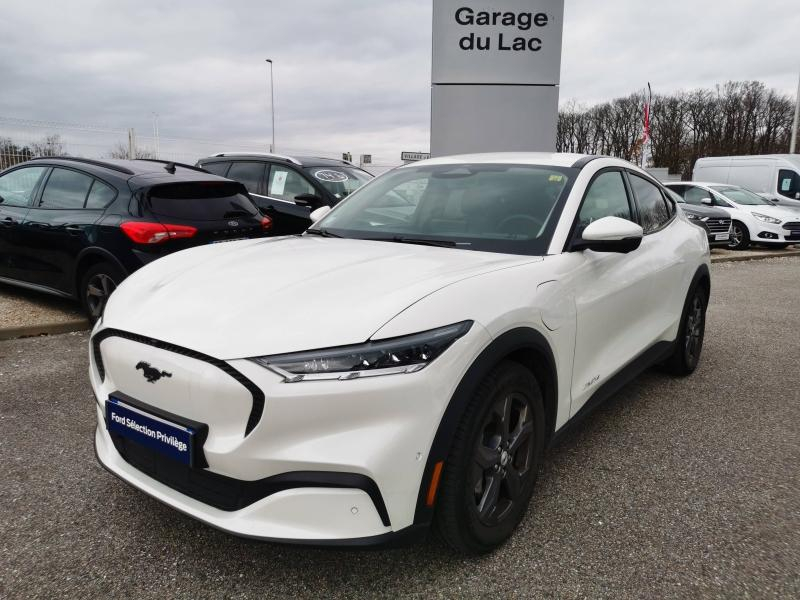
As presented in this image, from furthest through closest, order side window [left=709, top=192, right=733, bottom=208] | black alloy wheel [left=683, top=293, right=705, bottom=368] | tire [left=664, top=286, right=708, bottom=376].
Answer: side window [left=709, top=192, right=733, bottom=208] < black alloy wheel [left=683, top=293, right=705, bottom=368] < tire [left=664, top=286, right=708, bottom=376]

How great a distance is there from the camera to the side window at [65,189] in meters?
5.50

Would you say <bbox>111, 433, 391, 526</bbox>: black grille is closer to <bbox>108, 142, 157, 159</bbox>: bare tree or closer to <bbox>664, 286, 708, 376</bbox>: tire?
<bbox>664, 286, 708, 376</bbox>: tire

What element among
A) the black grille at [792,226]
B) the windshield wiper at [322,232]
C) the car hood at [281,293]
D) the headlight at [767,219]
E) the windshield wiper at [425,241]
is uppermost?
the windshield wiper at [425,241]

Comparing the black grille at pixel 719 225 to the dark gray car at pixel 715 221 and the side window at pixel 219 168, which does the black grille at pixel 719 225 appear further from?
the side window at pixel 219 168

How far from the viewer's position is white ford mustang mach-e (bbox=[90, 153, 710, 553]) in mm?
1819

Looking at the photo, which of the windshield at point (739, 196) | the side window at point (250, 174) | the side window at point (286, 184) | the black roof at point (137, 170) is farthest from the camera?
the windshield at point (739, 196)

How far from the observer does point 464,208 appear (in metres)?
3.13

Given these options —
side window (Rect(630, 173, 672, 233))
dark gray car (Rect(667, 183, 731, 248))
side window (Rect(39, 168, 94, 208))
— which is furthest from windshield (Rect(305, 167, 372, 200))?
dark gray car (Rect(667, 183, 731, 248))

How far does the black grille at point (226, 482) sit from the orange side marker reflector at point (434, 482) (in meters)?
0.15

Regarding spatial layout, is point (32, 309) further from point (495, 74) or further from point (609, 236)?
point (495, 74)

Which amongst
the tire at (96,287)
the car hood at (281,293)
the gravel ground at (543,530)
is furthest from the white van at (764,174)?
the car hood at (281,293)

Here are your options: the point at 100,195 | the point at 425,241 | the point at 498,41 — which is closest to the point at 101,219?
the point at 100,195

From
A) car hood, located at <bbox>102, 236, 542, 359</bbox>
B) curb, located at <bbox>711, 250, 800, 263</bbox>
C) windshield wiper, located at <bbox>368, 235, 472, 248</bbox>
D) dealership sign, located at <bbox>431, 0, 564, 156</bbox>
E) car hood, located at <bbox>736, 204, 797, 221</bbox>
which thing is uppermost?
dealership sign, located at <bbox>431, 0, 564, 156</bbox>

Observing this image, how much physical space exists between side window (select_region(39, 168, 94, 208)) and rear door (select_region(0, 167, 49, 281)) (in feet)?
0.63
